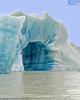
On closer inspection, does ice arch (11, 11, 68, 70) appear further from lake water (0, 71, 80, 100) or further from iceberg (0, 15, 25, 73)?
lake water (0, 71, 80, 100)

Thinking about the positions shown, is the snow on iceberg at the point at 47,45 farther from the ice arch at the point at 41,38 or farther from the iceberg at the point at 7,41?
the iceberg at the point at 7,41

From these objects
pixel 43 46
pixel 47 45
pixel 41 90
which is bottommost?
pixel 43 46

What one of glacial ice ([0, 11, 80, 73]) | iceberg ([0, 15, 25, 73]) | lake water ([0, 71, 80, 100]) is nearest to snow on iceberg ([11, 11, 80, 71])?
glacial ice ([0, 11, 80, 73])

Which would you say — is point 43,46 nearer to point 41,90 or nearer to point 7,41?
point 7,41

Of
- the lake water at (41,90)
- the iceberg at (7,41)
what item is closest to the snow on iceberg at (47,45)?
the iceberg at (7,41)

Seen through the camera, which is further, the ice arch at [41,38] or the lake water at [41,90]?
the ice arch at [41,38]

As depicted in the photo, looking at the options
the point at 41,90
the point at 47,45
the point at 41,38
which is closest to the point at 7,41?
the point at 41,90

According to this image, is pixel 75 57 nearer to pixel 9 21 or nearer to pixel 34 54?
pixel 34 54

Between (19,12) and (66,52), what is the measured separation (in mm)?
6883

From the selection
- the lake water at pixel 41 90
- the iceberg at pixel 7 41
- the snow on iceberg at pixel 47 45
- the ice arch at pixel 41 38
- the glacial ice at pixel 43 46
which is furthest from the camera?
the snow on iceberg at pixel 47 45

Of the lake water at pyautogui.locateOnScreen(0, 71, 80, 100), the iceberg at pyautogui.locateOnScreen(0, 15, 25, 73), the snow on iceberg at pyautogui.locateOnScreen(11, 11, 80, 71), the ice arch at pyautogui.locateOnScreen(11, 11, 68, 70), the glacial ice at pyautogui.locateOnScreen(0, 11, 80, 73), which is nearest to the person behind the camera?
the lake water at pyautogui.locateOnScreen(0, 71, 80, 100)

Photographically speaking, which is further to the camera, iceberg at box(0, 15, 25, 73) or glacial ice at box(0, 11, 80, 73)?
glacial ice at box(0, 11, 80, 73)

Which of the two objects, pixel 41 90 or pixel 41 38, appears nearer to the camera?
pixel 41 90

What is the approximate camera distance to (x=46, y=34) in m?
20.5
